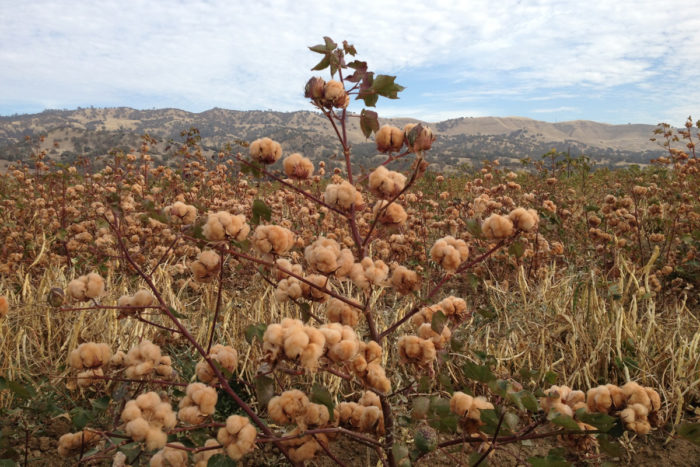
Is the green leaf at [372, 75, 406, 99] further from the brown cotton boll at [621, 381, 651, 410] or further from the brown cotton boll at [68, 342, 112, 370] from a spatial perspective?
the brown cotton boll at [68, 342, 112, 370]

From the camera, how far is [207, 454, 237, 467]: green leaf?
3.76ft

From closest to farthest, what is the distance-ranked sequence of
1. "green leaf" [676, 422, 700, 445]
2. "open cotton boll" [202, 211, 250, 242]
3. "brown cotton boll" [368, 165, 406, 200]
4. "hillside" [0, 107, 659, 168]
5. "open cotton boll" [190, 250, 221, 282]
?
"green leaf" [676, 422, 700, 445] < "open cotton boll" [202, 211, 250, 242] < "brown cotton boll" [368, 165, 406, 200] < "open cotton boll" [190, 250, 221, 282] < "hillside" [0, 107, 659, 168]

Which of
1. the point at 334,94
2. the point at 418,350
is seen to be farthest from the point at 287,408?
the point at 334,94

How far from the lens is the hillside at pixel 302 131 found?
7331cm

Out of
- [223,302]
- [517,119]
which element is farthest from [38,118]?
[517,119]

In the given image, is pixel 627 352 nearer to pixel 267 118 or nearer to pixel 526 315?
pixel 526 315

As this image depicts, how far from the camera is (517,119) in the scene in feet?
541

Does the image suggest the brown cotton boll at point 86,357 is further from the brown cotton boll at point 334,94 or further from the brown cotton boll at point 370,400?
the brown cotton boll at point 334,94

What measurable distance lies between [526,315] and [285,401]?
2792 mm

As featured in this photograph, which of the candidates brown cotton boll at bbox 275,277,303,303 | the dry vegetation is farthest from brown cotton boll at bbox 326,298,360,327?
brown cotton boll at bbox 275,277,303,303

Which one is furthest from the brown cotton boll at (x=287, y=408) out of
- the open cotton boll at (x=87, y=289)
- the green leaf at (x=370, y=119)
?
the green leaf at (x=370, y=119)

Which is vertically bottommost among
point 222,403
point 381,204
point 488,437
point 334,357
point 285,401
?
point 222,403

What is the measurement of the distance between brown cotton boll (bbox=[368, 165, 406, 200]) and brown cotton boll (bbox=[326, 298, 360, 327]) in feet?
1.34

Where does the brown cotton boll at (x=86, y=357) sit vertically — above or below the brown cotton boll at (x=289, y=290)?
below
